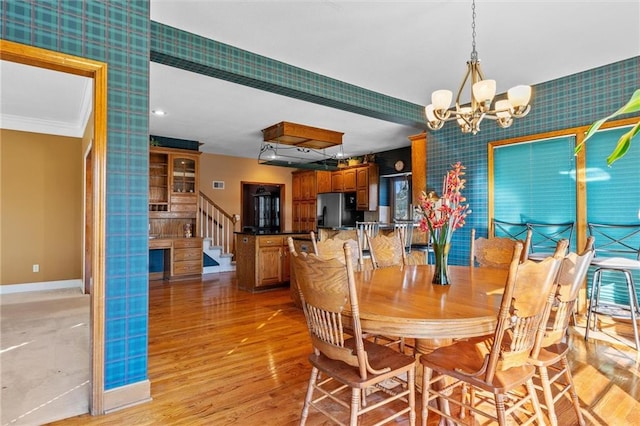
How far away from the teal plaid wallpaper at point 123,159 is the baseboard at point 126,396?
0.03 m

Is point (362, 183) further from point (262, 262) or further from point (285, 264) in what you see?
point (262, 262)

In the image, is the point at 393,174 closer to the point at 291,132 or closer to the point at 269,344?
the point at 291,132

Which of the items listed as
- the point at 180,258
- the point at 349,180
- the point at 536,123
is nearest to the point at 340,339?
the point at 536,123

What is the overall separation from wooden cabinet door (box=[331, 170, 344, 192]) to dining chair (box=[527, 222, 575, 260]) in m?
4.51

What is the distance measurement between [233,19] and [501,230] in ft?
12.6

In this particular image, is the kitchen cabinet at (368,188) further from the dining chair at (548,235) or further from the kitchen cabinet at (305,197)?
the dining chair at (548,235)

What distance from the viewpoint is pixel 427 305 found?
164cm

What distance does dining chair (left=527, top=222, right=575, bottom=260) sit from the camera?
3.81 metres

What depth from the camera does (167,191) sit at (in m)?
6.57

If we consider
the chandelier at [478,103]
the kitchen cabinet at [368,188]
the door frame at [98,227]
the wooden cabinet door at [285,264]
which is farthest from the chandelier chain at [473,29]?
the kitchen cabinet at [368,188]

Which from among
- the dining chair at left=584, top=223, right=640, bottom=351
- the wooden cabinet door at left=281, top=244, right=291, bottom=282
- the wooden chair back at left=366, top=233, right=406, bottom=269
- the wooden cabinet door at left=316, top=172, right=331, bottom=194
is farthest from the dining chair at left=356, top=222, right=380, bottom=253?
the wooden cabinet door at left=316, top=172, right=331, bottom=194

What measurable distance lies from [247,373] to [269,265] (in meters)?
2.86

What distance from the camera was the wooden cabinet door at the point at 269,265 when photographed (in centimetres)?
527

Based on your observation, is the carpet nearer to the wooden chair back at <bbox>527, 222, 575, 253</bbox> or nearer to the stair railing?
the stair railing
